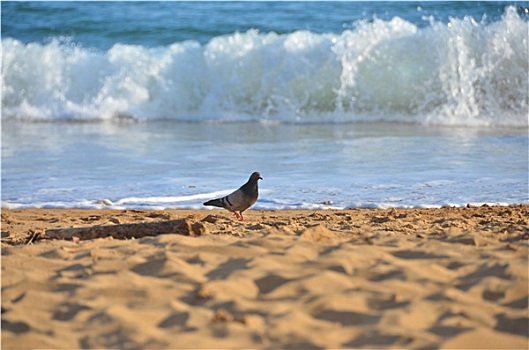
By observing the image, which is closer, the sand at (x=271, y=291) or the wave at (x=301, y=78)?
the sand at (x=271, y=291)

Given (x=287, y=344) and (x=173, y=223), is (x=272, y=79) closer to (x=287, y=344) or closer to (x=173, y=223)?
(x=173, y=223)

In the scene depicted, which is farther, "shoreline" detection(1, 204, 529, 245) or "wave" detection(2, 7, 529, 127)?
"wave" detection(2, 7, 529, 127)

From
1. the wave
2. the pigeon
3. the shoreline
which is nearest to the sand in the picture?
the shoreline

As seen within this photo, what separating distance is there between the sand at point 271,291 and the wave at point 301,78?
10009 millimetres

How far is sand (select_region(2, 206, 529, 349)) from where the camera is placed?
341 cm

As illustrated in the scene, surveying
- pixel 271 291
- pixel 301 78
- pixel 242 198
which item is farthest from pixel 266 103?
pixel 271 291

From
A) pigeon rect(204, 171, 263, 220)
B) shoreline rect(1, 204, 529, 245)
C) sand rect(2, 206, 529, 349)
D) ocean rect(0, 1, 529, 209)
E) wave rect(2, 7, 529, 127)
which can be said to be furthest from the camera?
wave rect(2, 7, 529, 127)

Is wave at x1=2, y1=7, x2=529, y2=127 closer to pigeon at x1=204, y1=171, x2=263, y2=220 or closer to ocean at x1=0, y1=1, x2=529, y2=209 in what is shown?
ocean at x1=0, y1=1, x2=529, y2=209

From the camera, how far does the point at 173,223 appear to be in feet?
17.3

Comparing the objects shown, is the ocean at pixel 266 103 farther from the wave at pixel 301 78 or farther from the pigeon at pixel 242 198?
the pigeon at pixel 242 198

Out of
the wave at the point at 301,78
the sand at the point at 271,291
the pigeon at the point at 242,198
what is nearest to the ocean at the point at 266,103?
the wave at the point at 301,78

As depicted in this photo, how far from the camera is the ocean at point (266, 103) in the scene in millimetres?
8523

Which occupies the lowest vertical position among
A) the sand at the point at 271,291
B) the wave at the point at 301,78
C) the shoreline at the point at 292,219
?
the shoreline at the point at 292,219

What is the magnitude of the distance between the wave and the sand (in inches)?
394
